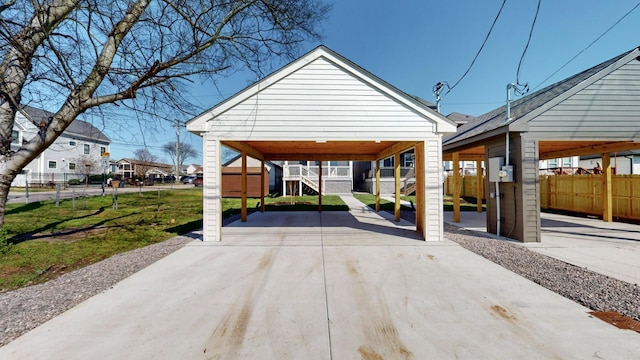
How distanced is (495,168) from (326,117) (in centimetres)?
474

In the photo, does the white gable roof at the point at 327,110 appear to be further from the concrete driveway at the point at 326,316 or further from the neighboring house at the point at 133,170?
the neighboring house at the point at 133,170

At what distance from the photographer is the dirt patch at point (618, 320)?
2.77m

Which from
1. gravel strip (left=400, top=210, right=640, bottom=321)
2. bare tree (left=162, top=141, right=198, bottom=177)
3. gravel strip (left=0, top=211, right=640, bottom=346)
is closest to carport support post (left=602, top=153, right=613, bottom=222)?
gravel strip (left=400, top=210, right=640, bottom=321)

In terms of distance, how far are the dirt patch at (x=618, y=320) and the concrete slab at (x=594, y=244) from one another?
1710 mm

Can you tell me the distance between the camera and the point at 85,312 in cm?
309

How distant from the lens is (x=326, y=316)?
3.00 meters

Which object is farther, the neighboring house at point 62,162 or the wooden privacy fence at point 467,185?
the neighboring house at point 62,162

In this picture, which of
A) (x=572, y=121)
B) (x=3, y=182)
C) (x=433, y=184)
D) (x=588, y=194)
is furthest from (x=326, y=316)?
(x=588, y=194)

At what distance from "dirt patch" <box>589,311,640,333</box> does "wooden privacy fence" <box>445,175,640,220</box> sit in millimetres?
9533

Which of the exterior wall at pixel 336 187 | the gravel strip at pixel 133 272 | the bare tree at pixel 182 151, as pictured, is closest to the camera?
the gravel strip at pixel 133 272

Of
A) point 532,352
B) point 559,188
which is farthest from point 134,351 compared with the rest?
point 559,188

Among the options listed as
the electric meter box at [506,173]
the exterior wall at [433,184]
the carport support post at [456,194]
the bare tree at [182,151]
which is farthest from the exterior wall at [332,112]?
the bare tree at [182,151]

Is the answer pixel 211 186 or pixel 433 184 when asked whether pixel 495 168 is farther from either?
pixel 211 186

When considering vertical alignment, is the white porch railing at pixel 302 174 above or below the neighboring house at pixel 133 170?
below
